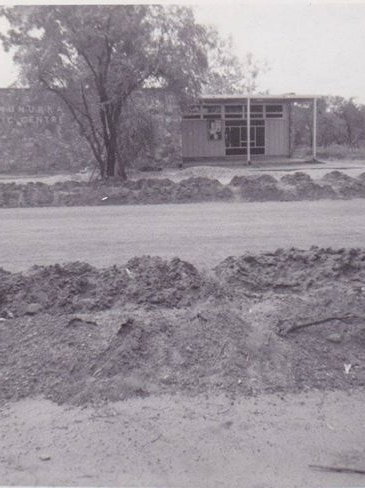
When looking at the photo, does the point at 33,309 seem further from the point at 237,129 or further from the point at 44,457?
the point at 237,129

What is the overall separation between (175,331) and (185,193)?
997 centimetres

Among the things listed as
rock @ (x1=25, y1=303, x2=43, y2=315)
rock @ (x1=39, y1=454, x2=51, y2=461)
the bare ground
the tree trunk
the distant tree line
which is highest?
the distant tree line

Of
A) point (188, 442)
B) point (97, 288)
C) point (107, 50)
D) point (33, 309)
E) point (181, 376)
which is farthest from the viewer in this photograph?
point (107, 50)

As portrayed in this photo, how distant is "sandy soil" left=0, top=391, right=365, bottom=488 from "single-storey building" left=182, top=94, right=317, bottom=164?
25210 millimetres

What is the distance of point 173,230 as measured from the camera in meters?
10.2

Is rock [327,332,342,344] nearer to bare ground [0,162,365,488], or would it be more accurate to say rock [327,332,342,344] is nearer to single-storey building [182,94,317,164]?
bare ground [0,162,365,488]

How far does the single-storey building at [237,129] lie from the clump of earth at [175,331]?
2319 centimetres

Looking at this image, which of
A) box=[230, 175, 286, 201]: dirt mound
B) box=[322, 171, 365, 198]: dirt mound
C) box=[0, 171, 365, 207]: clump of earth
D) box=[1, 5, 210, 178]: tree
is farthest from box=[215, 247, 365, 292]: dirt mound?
box=[1, 5, 210, 178]: tree

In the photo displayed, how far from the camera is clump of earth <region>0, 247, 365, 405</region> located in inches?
169

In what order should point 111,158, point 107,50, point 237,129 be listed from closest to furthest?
point 107,50
point 111,158
point 237,129

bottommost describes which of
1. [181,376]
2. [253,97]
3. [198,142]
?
[181,376]

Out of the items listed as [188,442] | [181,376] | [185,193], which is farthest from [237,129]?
[188,442]

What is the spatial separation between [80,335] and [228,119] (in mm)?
25397

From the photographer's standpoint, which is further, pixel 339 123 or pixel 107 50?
pixel 339 123
